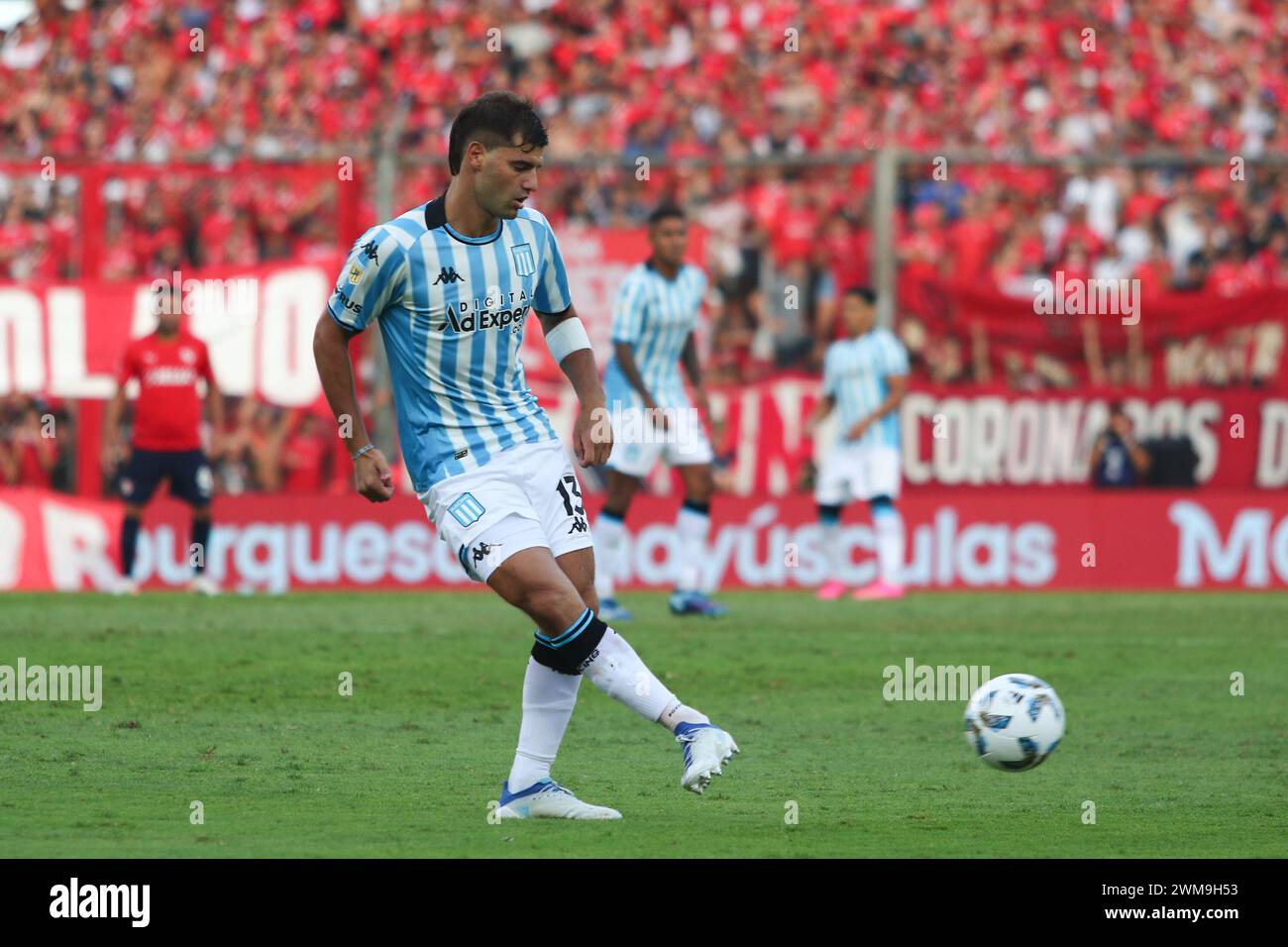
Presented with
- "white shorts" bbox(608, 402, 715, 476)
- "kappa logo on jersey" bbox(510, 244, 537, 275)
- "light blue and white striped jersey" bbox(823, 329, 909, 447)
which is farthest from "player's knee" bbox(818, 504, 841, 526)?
"kappa logo on jersey" bbox(510, 244, 537, 275)

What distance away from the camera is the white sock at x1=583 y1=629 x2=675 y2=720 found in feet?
23.0

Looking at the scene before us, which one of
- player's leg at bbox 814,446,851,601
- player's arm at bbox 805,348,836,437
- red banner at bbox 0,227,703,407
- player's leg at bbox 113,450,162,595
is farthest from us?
red banner at bbox 0,227,703,407

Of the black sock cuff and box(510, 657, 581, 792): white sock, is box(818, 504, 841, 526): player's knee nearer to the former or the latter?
box(510, 657, 581, 792): white sock

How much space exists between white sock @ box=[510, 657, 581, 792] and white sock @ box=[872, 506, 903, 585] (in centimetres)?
920

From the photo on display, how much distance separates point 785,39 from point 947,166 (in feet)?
13.9

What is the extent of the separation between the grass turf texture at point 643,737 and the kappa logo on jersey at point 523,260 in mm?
1920

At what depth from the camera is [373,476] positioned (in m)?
6.99

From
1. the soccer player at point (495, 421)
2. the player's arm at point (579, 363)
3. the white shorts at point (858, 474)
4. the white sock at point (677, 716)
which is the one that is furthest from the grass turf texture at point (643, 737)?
the player's arm at point (579, 363)

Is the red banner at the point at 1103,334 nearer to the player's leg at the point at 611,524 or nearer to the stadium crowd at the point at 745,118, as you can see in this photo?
the stadium crowd at the point at 745,118

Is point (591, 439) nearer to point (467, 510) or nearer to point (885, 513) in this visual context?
point (467, 510)

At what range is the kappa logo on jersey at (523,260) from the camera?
23.9ft

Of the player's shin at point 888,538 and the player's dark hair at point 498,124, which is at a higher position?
the player's dark hair at point 498,124

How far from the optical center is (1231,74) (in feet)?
75.2

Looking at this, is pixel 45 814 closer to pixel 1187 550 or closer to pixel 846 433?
pixel 846 433
